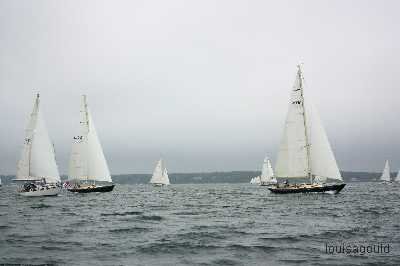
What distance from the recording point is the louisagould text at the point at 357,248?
16583 mm

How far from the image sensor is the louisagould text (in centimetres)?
1658

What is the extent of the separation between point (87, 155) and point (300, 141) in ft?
117

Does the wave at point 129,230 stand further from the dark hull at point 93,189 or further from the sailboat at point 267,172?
the sailboat at point 267,172

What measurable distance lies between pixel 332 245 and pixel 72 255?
11.0 meters

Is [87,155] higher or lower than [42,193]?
higher

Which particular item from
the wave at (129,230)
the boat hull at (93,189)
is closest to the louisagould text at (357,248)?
the wave at (129,230)

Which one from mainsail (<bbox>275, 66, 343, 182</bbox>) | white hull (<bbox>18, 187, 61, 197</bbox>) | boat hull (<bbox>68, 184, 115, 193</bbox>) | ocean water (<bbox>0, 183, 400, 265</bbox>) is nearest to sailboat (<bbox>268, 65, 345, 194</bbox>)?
mainsail (<bbox>275, 66, 343, 182</bbox>)

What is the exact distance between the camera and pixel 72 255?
16.4 meters

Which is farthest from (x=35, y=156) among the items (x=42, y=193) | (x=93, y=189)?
(x=93, y=189)

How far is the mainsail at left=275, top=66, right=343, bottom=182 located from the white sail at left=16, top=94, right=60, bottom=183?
1393 inches

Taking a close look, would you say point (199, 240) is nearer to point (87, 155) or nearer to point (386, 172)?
point (87, 155)

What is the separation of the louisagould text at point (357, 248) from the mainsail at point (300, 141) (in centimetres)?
3536

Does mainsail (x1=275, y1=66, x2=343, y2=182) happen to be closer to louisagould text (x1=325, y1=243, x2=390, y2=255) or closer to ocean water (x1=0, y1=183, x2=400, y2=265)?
ocean water (x1=0, y1=183, x2=400, y2=265)

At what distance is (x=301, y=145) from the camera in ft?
176
